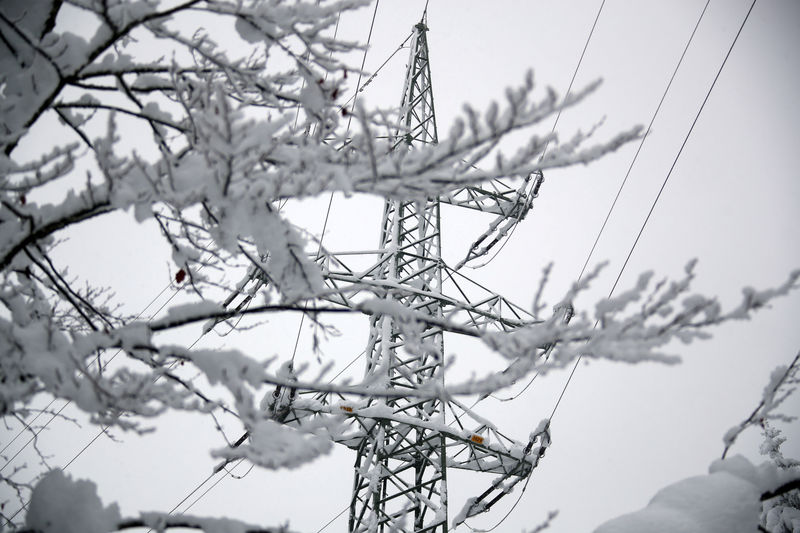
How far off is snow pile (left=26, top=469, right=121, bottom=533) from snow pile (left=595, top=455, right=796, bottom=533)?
5.68 feet

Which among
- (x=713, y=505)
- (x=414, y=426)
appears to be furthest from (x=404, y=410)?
(x=713, y=505)

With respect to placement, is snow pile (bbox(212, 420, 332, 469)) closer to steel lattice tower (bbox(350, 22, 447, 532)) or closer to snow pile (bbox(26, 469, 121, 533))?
snow pile (bbox(26, 469, 121, 533))

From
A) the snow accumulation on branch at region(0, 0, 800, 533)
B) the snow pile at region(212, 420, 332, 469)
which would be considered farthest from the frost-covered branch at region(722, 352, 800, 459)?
the snow pile at region(212, 420, 332, 469)

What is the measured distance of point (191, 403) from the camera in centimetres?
171

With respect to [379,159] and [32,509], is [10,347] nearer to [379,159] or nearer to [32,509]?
[32,509]

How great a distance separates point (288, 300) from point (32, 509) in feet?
3.35

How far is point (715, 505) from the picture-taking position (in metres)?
1.59

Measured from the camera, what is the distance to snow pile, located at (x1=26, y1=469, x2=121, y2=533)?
1407 mm

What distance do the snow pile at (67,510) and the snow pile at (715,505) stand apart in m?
1.73

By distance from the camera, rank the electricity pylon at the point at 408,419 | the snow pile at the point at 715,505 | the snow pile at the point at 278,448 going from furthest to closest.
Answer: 1. the electricity pylon at the point at 408,419
2. the snow pile at the point at 715,505
3. the snow pile at the point at 278,448

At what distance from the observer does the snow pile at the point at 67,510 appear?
1407 millimetres

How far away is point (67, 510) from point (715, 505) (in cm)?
218

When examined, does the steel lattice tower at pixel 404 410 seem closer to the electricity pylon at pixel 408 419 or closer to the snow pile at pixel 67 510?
the electricity pylon at pixel 408 419

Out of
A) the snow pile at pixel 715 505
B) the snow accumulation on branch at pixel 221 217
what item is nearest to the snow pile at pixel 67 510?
the snow accumulation on branch at pixel 221 217
